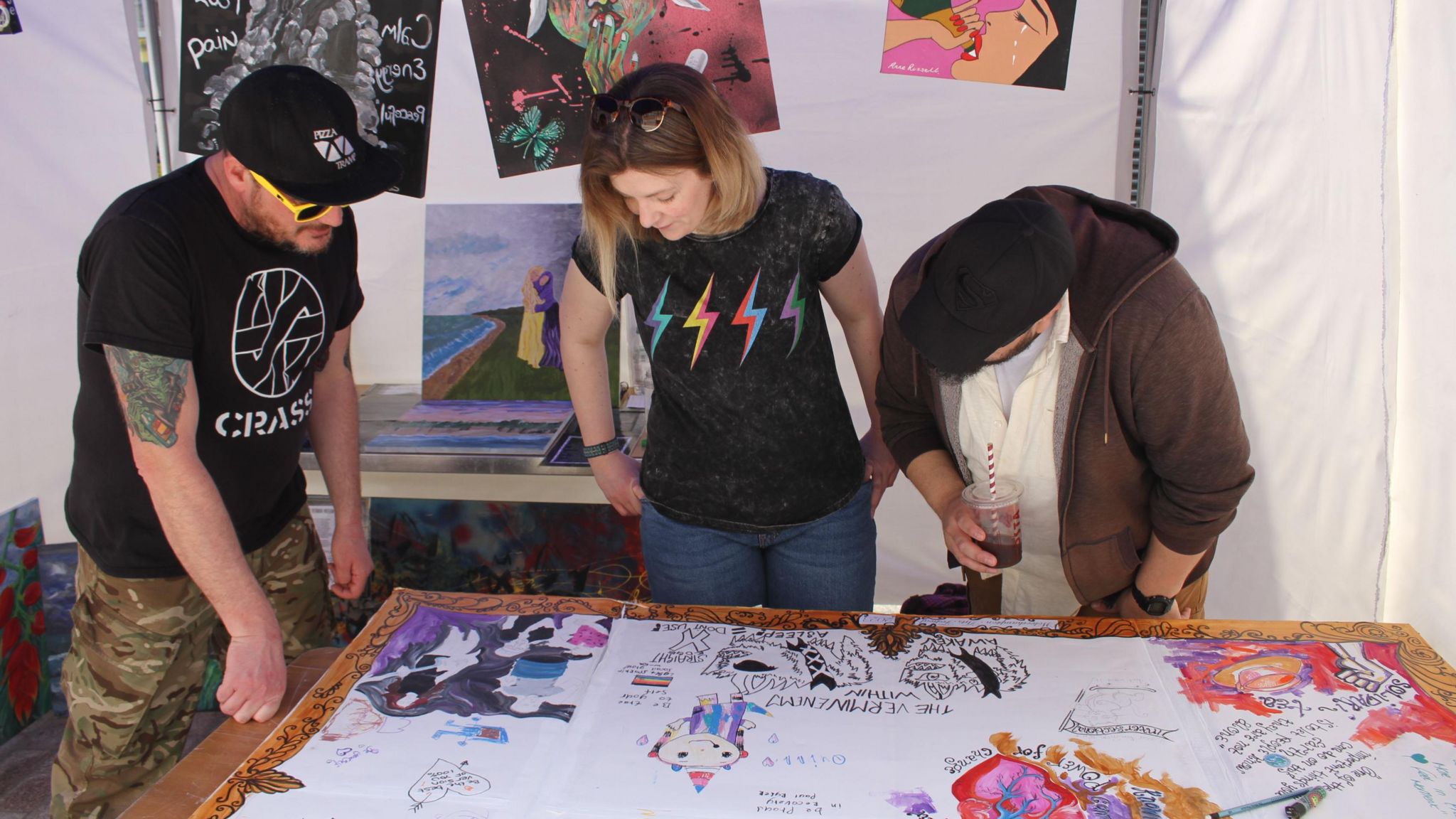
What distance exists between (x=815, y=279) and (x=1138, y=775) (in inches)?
37.5

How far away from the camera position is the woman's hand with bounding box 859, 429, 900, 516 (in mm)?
1978

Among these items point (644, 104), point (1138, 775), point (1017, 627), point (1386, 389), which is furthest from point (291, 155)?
point (1386, 389)

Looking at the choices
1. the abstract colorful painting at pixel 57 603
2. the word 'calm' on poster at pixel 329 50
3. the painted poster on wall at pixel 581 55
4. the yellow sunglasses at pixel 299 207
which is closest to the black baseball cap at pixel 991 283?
the yellow sunglasses at pixel 299 207

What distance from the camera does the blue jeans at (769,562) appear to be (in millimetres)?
1828

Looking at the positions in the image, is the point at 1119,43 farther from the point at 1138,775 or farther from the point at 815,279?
the point at 1138,775

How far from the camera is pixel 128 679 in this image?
1.78 meters

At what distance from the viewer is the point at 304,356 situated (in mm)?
1779

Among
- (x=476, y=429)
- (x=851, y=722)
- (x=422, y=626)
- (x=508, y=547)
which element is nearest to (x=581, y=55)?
(x=476, y=429)

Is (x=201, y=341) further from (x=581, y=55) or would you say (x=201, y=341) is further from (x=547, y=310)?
(x=581, y=55)

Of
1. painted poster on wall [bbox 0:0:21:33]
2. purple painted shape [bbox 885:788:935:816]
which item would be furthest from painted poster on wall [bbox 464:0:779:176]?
purple painted shape [bbox 885:788:935:816]

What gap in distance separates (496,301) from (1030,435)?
1.79 m

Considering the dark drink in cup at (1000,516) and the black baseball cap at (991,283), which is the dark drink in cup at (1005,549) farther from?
the black baseball cap at (991,283)

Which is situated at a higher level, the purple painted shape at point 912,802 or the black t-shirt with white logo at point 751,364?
the black t-shirt with white logo at point 751,364

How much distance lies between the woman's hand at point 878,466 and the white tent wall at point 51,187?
222 cm
